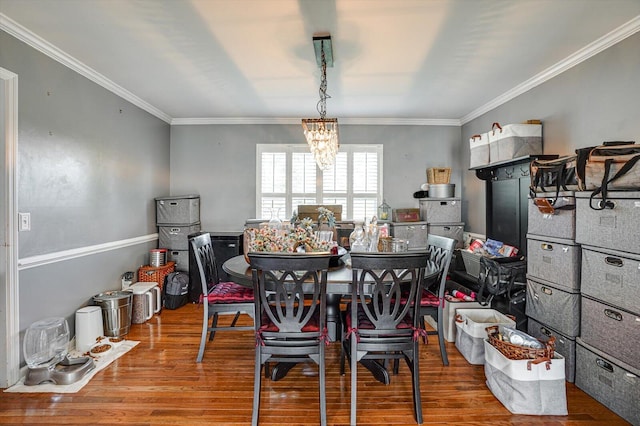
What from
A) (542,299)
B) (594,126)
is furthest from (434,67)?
(542,299)

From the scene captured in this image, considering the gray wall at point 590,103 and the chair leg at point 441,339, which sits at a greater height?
the gray wall at point 590,103

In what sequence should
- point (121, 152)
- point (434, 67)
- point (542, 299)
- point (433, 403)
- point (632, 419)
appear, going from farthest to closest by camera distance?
point (121, 152)
point (434, 67)
point (542, 299)
point (433, 403)
point (632, 419)

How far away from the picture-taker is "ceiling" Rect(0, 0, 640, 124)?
2.14 m

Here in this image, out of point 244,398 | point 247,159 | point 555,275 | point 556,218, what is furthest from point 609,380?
point 247,159

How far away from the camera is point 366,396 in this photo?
7.45ft

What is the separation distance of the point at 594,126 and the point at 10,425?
467 cm

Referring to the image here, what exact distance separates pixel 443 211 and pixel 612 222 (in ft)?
8.22

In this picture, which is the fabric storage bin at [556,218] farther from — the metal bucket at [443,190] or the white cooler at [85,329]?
the white cooler at [85,329]

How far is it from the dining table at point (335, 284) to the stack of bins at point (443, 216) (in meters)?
1.81

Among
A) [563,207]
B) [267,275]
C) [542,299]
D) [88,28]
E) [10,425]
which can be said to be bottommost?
[10,425]

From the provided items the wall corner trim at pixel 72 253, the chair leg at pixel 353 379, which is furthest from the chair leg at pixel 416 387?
the wall corner trim at pixel 72 253

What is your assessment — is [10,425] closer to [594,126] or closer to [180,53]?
[180,53]

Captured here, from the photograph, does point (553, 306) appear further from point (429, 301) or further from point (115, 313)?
point (115, 313)

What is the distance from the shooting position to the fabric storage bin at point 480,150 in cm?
376
